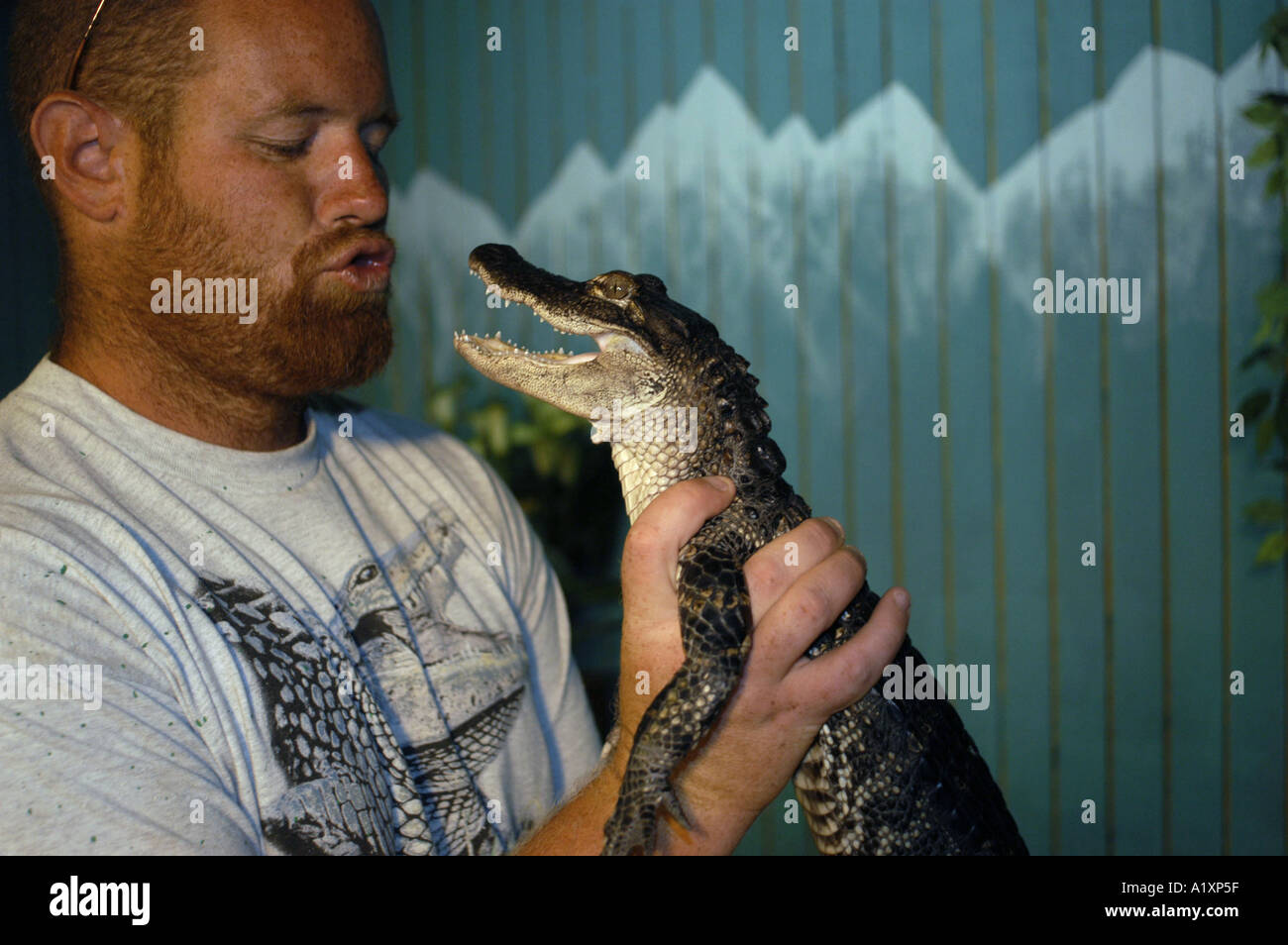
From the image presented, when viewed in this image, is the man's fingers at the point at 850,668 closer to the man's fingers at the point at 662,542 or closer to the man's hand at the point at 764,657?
the man's hand at the point at 764,657

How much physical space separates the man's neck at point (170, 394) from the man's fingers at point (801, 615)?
0.82 metres

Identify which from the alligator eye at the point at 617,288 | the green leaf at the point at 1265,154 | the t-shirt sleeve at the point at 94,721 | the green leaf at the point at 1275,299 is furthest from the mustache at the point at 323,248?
the green leaf at the point at 1275,299

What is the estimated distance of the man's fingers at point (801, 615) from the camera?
47.2 inches

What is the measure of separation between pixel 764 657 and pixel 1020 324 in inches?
86.4

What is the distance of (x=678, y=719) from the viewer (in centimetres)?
118

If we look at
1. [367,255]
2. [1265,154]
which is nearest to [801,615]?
[367,255]

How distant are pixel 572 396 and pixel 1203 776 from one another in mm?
2699

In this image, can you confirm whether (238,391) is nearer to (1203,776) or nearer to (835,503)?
(835,503)

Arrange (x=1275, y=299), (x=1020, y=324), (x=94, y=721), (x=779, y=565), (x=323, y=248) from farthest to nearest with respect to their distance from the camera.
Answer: (x=1020, y=324) < (x=1275, y=299) < (x=323, y=248) < (x=779, y=565) < (x=94, y=721)

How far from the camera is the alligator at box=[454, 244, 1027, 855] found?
1344mm

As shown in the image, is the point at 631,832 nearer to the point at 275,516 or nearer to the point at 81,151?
the point at 275,516

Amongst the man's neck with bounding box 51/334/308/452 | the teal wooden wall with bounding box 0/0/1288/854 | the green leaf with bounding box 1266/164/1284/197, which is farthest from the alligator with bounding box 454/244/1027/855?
the green leaf with bounding box 1266/164/1284/197

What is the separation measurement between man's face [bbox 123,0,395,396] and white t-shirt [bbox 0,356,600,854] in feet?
0.53

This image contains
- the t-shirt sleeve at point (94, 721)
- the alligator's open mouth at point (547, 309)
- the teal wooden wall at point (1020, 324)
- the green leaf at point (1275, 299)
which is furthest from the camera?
the teal wooden wall at point (1020, 324)
